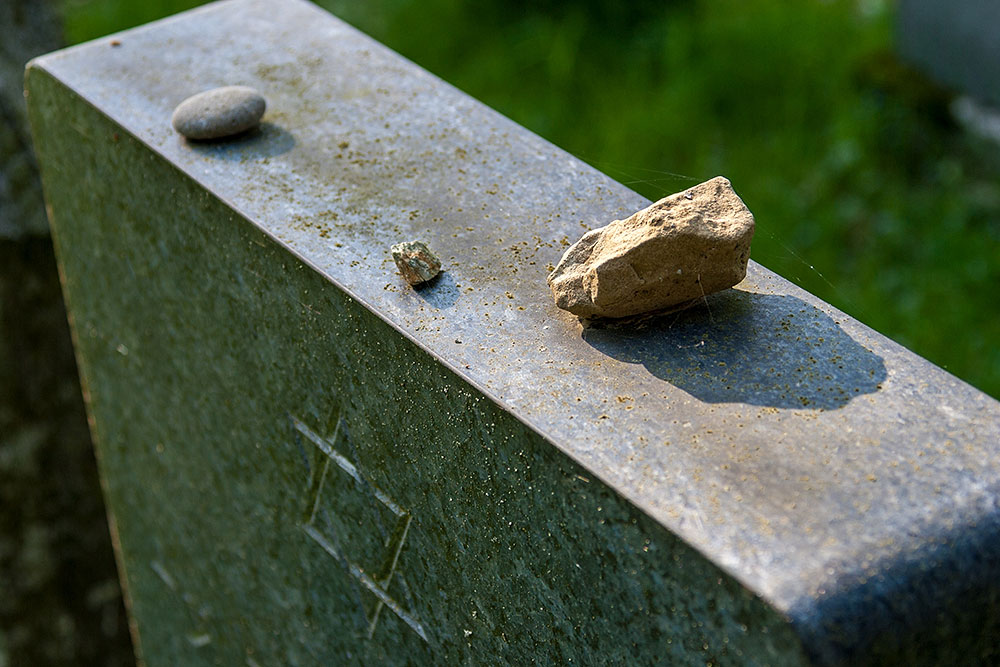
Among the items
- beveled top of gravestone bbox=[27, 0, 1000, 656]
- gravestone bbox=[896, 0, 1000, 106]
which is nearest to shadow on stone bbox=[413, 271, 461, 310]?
beveled top of gravestone bbox=[27, 0, 1000, 656]

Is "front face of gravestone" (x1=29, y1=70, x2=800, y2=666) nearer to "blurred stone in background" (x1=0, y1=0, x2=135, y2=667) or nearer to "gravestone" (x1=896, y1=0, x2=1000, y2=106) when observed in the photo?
"blurred stone in background" (x1=0, y1=0, x2=135, y2=667)

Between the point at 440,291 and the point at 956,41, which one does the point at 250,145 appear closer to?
the point at 440,291

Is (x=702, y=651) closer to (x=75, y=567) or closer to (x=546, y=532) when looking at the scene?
(x=546, y=532)

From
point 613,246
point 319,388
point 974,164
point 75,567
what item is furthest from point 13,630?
point 974,164

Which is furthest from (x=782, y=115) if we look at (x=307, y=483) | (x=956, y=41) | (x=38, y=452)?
(x=307, y=483)

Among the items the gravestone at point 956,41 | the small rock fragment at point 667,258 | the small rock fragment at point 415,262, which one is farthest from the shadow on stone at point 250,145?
the gravestone at point 956,41

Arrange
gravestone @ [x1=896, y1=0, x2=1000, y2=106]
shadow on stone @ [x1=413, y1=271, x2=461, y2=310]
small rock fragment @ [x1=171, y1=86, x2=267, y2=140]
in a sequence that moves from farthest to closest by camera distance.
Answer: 1. gravestone @ [x1=896, y1=0, x2=1000, y2=106]
2. small rock fragment @ [x1=171, y1=86, x2=267, y2=140]
3. shadow on stone @ [x1=413, y1=271, x2=461, y2=310]
